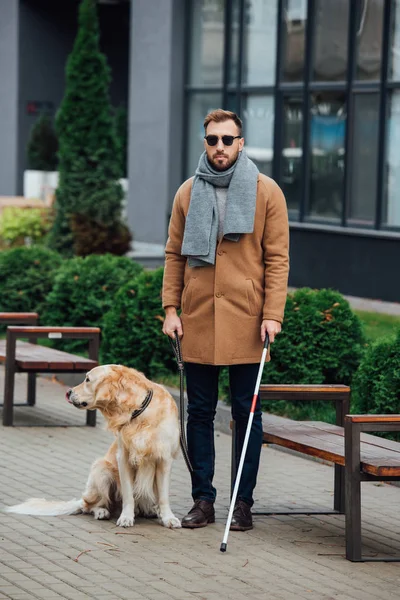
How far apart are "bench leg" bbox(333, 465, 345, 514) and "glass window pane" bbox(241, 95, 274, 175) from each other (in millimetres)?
12745

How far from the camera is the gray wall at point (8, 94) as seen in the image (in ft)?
90.9

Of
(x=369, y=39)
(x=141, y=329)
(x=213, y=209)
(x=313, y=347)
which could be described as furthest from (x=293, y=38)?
(x=213, y=209)

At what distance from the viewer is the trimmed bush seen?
8461 millimetres

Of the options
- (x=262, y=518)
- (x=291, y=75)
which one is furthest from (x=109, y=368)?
(x=291, y=75)

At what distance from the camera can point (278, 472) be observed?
27.6 feet

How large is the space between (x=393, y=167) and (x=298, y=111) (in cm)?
239

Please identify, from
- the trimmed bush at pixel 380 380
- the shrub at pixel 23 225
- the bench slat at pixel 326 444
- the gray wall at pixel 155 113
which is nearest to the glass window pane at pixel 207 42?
the gray wall at pixel 155 113

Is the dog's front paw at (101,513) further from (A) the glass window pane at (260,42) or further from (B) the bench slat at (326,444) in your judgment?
(A) the glass window pane at (260,42)

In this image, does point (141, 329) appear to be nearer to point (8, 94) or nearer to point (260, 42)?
point (260, 42)

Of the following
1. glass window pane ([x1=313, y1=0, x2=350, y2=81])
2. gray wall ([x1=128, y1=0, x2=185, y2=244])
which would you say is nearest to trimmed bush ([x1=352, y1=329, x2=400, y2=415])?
glass window pane ([x1=313, y1=0, x2=350, y2=81])

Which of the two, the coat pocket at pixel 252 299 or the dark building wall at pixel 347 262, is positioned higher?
the coat pocket at pixel 252 299

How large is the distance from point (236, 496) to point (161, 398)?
66cm

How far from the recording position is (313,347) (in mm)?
9898

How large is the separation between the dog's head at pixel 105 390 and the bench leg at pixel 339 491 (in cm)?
140
